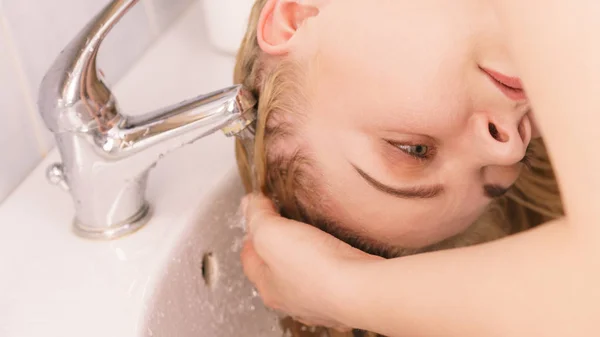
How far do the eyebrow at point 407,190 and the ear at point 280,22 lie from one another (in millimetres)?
117

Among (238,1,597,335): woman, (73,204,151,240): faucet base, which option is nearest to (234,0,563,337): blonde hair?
(238,1,597,335): woman

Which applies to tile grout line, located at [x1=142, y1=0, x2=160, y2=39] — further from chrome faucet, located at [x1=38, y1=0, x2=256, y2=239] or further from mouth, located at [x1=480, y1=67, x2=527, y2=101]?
mouth, located at [x1=480, y1=67, x2=527, y2=101]

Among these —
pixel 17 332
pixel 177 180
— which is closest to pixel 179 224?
pixel 177 180

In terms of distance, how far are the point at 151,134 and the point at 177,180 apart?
0.40ft

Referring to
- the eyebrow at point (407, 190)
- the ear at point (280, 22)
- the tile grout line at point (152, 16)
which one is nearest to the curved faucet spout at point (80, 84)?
the ear at point (280, 22)

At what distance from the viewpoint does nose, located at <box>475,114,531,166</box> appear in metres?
0.54

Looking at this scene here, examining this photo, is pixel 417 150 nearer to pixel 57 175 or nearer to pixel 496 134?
pixel 496 134

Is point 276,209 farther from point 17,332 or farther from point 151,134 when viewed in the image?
A: point 17,332

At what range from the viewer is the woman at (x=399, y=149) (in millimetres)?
518

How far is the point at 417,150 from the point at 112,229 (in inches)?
12.0

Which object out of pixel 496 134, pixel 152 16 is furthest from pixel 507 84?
pixel 152 16

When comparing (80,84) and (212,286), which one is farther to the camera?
(212,286)

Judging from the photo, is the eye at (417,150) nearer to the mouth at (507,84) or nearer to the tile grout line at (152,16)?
the mouth at (507,84)

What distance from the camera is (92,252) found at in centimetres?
68
